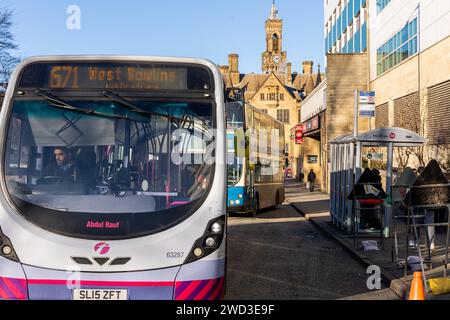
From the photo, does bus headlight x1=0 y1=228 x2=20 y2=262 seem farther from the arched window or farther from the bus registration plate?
the arched window

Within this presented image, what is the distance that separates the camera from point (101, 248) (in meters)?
5.71

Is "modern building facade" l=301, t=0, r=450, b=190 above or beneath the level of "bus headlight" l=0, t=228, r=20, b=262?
above

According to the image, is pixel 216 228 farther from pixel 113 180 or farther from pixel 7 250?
pixel 7 250

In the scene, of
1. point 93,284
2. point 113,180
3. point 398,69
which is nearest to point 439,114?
point 398,69

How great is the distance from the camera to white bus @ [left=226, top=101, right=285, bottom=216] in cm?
1922

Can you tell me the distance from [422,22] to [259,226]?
12211mm

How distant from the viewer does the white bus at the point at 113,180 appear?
5707 mm

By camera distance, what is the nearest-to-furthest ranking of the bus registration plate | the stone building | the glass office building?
the bus registration plate
the glass office building
the stone building

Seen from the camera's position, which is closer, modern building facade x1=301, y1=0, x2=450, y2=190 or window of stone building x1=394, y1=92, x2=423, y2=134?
modern building facade x1=301, y1=0, x2=450, y2=190

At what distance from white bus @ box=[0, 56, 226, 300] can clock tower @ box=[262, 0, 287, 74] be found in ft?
380

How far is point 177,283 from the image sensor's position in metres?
5.73

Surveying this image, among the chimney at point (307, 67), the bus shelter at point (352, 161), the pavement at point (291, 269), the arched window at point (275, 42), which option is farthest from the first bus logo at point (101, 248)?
the arched window at point (275, 42)

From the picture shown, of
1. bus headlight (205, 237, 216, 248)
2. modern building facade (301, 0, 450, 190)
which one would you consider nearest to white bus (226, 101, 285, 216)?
modern building facade (301, 0, 450, 190)
